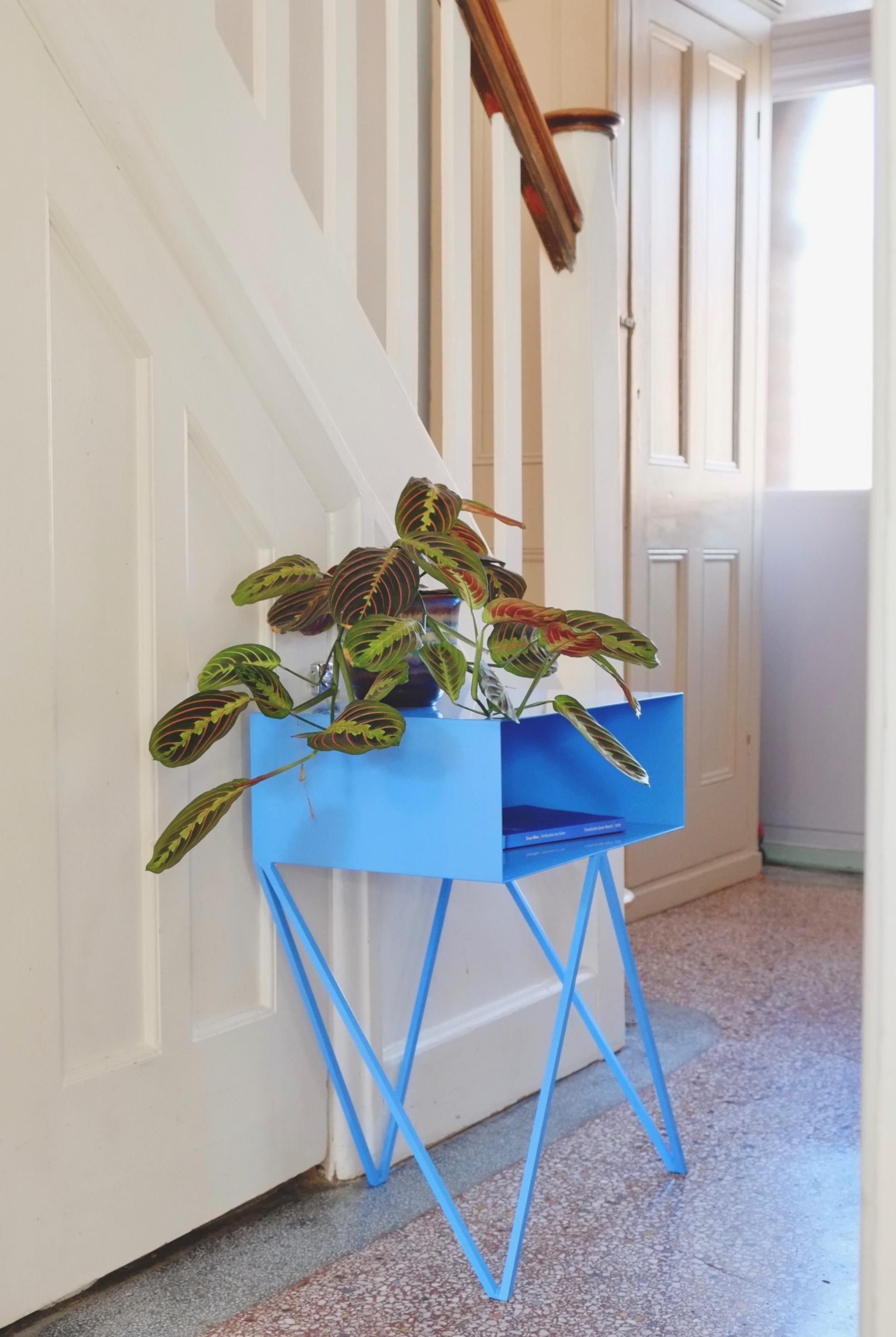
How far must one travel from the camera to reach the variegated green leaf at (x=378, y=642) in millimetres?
1311

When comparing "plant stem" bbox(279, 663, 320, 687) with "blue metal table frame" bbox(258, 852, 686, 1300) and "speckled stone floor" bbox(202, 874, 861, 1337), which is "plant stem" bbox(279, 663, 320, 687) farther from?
"speckled stone floor" bbox(202, 874, 861, 1337)

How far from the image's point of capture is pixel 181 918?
1516mm

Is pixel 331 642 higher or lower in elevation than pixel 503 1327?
higher

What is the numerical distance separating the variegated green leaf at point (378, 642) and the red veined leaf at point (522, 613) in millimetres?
105

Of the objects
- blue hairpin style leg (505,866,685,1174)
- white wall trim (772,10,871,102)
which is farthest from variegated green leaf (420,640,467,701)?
white wall trim (772,10,871,102)

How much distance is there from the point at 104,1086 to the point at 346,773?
0.44 m

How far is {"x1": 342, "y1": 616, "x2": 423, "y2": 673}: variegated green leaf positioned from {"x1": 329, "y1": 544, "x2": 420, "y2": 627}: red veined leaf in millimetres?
19

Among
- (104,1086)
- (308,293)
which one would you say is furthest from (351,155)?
(104,1086)

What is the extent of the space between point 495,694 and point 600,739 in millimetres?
151

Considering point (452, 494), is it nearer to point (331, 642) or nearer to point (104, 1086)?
point (331, 642)

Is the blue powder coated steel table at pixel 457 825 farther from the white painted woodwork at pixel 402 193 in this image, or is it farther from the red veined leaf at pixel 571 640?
the white painted woodwork at pixel 402 193

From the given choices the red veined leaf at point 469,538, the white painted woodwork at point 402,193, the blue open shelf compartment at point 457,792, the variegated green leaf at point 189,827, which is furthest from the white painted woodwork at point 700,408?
the variegated green leaf at point 189,827

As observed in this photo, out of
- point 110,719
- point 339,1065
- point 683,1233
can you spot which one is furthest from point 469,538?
point 683,1233

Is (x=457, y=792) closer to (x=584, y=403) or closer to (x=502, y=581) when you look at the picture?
(x=502, y=581)
